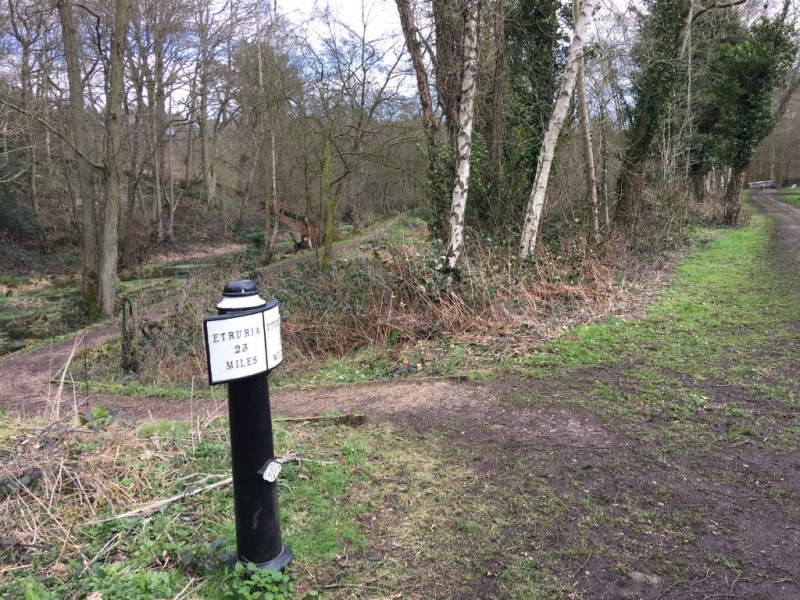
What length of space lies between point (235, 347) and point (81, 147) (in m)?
14.4

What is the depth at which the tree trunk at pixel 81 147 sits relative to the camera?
13.7m

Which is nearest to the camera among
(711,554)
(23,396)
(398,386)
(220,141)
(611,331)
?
(711,554)

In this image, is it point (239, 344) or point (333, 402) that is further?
point (333, 402)

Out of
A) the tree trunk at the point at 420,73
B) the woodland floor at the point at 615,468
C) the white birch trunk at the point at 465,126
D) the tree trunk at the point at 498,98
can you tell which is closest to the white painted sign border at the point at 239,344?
the woodland floor at the point at 615,468

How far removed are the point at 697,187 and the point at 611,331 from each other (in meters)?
21.7

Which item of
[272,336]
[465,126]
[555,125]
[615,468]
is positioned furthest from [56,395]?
[555,125]

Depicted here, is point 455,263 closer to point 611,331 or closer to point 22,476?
point 611,331

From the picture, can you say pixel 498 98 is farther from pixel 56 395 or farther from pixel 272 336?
pixel 272 336

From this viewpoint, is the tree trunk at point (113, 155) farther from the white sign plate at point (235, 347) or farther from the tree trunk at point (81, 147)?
the white sign plate at point (235, 347)

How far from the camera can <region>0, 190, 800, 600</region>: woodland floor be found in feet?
8.09

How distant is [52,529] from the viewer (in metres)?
2.75

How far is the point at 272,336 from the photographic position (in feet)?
7.79

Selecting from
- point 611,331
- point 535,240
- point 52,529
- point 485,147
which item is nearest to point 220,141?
point 485,147

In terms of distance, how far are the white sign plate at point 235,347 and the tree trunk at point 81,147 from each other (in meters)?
13.8
